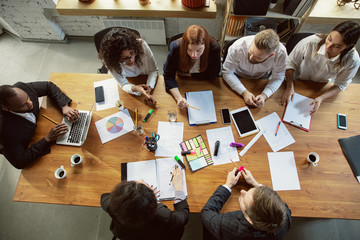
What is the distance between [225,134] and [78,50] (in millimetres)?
2919

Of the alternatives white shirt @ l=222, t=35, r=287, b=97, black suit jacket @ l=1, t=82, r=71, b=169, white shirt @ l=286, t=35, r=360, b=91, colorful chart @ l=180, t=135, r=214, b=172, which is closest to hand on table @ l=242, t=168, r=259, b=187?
colorful chart @ l=180, t=135, r=214, b=172

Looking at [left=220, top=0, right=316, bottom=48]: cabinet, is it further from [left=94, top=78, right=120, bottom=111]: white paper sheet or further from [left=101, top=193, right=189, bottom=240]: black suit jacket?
[left=101, top=193, right=189, bottom=240]: black suit jacket

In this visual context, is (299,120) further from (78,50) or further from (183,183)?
(78,50)

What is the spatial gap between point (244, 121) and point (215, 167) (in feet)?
1.60

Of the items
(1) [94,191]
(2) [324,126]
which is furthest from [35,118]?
(2) [324,126]

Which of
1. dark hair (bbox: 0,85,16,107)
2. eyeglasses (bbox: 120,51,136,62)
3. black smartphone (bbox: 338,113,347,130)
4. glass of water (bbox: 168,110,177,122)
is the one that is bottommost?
black smartphone (bbox: 338,113,347,130)

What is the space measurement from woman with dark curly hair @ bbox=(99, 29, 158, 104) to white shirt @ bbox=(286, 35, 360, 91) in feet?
4.52

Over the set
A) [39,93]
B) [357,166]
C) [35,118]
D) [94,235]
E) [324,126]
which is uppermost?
[39,93]

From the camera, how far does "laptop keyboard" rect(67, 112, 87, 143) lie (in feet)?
5.21

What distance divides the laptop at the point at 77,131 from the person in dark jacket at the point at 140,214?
0.53 meters

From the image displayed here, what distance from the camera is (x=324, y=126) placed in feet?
5.43

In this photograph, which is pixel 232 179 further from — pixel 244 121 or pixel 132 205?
pixel 132 205

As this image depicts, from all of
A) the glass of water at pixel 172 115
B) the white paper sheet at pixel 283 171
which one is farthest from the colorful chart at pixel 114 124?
the white paper sheet at pixel 283 171

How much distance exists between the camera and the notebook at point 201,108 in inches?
65.7
